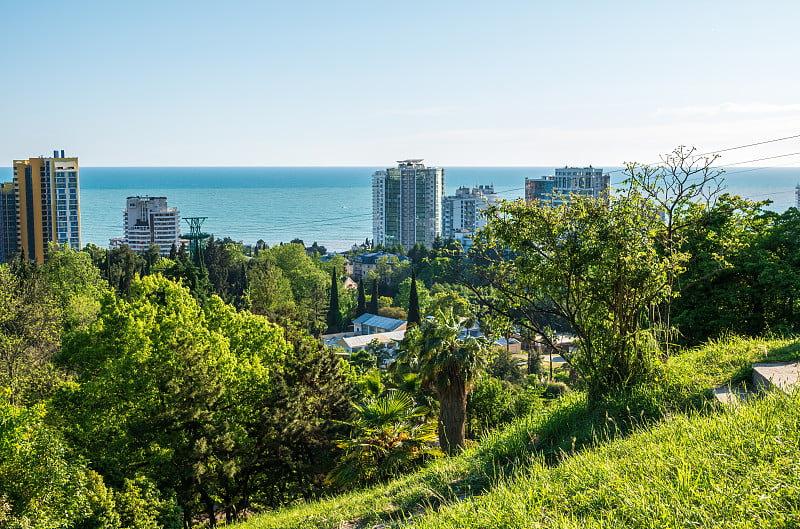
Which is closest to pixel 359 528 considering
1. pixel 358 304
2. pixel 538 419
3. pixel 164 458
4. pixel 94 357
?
pixel 538 419

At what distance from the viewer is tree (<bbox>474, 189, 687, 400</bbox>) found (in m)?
6.82

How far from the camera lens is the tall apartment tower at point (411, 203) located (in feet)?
376

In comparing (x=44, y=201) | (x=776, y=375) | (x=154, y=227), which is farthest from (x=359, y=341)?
(x=154, y=227)

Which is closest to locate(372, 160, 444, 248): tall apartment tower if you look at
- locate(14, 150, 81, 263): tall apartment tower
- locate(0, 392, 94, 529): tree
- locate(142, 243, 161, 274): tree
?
locate(14, 150, 81, 263): tall apartment tower

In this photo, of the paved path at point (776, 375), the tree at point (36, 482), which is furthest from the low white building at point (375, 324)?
the paved path at point (776, 375)

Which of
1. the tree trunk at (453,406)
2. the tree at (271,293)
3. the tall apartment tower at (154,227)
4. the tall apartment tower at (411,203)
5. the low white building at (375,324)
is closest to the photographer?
the tree trunk at (453,406)

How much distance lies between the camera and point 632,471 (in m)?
4.38

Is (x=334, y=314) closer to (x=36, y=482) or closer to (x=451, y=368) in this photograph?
(x=451, y=368)

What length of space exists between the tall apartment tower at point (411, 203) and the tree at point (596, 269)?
349 feet

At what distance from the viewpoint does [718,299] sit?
46.1 feet

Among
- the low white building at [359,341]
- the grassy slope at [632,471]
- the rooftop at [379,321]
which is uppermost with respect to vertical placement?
the grassy slope at [632,471]

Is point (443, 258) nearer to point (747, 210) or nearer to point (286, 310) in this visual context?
point (747, 210)

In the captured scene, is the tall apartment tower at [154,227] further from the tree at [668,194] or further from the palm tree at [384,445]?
the tree at [668,194]

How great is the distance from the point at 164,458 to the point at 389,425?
5507 millimetres
